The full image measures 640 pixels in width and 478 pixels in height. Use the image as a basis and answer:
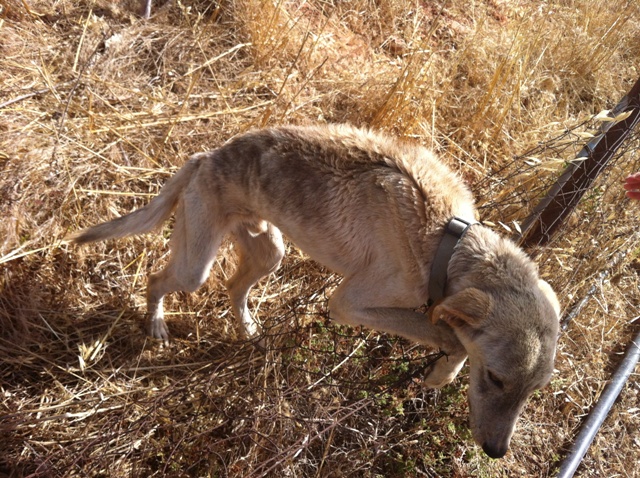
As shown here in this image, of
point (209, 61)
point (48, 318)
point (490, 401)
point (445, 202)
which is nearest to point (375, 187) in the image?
point (445, 202)

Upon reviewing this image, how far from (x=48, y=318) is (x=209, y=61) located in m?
3.14

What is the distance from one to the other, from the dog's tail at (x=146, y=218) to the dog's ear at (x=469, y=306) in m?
2.00

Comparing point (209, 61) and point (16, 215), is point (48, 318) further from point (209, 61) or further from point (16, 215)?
point (209, 61)

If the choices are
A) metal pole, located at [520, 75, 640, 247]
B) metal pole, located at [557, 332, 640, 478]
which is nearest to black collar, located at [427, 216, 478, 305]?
metal pole, located at [520, 75, 640, 247]

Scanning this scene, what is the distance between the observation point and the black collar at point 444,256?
3.45m

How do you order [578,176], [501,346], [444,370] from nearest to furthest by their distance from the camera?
[501,346] → [444,370] → [578,176]

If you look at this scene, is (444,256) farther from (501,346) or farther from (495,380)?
(495,380)

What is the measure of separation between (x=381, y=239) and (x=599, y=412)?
7.61ft

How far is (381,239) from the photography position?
3688 mm

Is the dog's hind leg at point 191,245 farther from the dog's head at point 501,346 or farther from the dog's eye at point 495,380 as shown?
the dog's eye at point 495,380

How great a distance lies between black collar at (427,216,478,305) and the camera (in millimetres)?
3447

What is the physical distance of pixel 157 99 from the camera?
5719 mm

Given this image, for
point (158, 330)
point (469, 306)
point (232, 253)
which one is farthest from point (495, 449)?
point (232, 253)

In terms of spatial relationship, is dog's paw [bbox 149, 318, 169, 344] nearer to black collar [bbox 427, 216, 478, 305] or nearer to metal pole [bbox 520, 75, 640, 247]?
black collar [bbox 427, 216, 478, 305]
